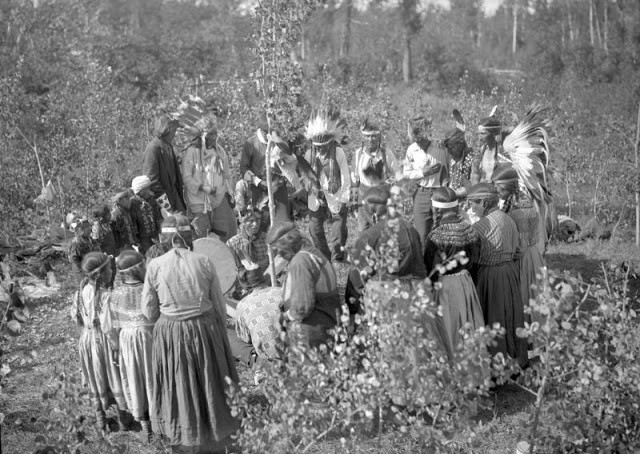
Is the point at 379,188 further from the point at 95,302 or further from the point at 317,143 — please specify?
the point at 317,143

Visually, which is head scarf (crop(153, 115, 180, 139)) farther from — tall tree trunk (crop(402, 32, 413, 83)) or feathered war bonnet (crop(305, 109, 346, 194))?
tall tree trunk (crop(402, 32, 413, 83))

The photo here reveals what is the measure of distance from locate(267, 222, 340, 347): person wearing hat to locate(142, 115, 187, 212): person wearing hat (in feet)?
10.2

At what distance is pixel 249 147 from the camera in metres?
8.48

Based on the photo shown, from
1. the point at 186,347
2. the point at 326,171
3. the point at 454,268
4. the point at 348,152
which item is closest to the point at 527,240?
the point at 454,268

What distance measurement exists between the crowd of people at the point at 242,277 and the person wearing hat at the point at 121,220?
0.01 metres

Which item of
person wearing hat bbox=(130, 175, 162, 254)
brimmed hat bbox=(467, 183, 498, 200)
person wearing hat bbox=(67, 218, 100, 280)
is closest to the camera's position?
brimmed hat bbox=(467, 183, 498, 200)

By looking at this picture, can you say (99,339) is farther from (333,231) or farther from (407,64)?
(407,64)

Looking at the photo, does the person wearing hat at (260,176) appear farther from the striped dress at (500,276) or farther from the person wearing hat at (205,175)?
the striped dress at (500,276)

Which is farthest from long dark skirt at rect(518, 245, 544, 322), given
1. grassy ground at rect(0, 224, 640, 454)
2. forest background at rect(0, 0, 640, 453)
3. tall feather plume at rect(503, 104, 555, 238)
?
grassy ground at rect(0, 224, 640, 454)

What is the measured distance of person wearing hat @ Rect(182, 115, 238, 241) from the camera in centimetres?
842

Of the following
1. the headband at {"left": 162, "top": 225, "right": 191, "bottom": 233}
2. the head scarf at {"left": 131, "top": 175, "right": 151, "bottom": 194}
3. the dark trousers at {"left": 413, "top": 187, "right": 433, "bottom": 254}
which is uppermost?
the head scarf at {"left": 131, "top": 175, "right": 151, "bottom": 194}

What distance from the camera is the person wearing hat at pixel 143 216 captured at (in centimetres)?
749

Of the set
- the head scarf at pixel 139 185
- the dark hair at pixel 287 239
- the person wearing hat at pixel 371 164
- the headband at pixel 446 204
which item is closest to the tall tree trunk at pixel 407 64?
the person wearing hat at pixel 371 164

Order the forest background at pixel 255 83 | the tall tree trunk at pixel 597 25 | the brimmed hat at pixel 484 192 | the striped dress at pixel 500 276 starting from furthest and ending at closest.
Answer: the tall tree trunk at pixel 597 25, the forest background at pixel 255 83, the brimmed hat at pixel 484 192, the striped dress at pixel 500 276
